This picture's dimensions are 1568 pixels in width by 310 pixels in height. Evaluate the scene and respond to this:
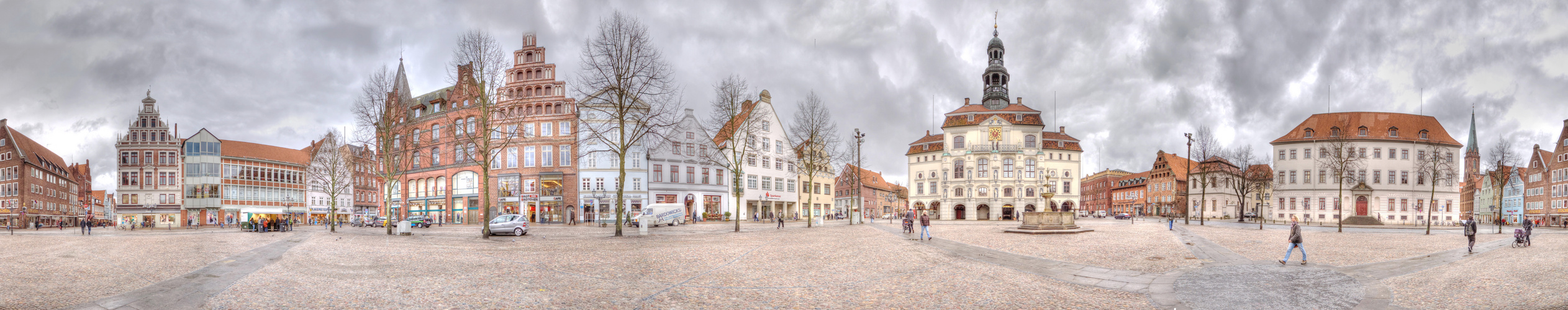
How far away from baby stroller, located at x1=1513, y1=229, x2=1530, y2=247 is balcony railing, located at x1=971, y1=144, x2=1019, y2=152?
185 ft

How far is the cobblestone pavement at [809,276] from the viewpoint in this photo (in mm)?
10586

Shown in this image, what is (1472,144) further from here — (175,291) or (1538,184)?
(175,291)

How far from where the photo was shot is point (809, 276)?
13672mm

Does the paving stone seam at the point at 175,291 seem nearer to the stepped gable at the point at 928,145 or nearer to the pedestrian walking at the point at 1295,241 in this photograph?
the pedestrian walking at the point at 1295,241

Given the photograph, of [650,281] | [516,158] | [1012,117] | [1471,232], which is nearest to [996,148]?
[1012,117]

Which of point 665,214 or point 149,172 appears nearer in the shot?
point 665,214

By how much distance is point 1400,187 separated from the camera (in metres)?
78.4

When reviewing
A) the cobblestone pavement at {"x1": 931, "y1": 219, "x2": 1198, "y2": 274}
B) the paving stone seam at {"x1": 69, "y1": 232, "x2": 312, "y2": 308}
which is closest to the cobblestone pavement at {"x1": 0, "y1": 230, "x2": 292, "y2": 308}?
the paving stone seam at {"x1": 69, "y1": 232, "x2": 312, "y2": 308}

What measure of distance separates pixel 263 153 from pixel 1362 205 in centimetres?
12807

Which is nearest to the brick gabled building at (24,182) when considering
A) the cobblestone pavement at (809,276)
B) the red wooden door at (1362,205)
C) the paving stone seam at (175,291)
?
the cobblestone pavement at (809,276)

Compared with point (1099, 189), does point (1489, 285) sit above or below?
above

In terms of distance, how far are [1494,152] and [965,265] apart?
6169 centimetres

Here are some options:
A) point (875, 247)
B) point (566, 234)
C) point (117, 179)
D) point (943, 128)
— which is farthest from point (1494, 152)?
point (117, 179)

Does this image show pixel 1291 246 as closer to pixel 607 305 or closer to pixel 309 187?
pixel 607 305
